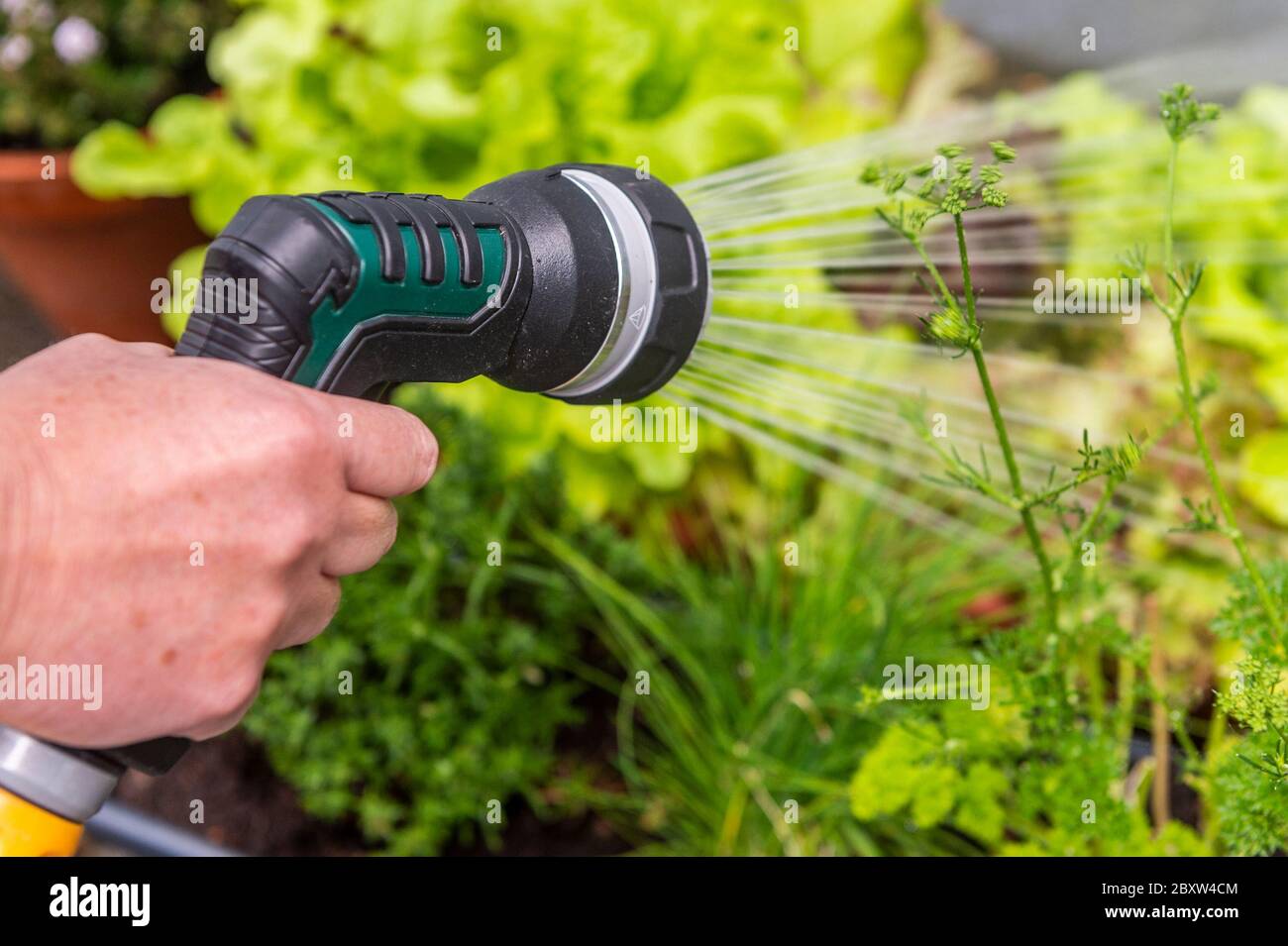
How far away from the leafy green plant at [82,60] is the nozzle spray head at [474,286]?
1.13m

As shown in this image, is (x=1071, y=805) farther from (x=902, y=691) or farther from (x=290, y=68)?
(x=290, y=68)

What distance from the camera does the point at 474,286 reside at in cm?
61

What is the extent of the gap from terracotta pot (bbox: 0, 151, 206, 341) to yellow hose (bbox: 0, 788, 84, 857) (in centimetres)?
114

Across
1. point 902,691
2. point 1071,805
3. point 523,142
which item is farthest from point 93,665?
point 523,142

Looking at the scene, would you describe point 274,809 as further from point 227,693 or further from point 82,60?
point 82,60

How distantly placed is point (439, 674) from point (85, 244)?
0.87 metres

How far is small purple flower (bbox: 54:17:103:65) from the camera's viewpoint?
1537mm

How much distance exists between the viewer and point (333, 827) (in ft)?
3.90

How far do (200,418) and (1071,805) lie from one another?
1.92 feet

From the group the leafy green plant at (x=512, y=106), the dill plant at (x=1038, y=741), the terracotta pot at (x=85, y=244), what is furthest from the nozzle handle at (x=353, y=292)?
the terracotta pot at (x=85, y=244)

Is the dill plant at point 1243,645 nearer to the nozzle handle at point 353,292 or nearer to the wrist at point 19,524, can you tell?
the nozzle handle at point 353,292

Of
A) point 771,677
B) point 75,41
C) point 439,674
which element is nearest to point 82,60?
point 75,41

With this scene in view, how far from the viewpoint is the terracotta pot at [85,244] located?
149cm

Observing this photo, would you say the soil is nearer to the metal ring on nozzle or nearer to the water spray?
the water spray
